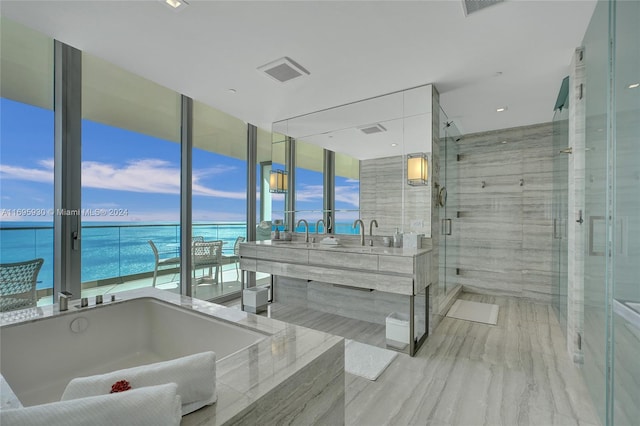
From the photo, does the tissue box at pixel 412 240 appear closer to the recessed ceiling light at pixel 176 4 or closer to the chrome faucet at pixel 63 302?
the recessed ceiling light at pixel 176 4

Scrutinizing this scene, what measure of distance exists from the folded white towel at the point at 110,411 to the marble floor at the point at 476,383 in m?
1.25

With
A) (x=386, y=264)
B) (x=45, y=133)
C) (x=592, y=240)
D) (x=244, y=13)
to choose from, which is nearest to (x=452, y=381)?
(x=386, y=264)

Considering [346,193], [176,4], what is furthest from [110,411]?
[346,193]

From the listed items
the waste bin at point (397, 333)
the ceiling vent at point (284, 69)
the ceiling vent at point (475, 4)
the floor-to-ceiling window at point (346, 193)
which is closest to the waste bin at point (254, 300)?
the floor-to-ceiling window at point (346, 193)

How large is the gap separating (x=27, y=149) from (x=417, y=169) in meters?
3.49

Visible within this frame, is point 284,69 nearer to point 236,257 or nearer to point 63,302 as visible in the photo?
point 63,302

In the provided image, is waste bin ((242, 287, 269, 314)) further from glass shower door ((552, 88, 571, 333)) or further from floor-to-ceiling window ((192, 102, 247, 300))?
glass shower door ((552, 88, 571, 333))

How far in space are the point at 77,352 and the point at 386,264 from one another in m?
2.36

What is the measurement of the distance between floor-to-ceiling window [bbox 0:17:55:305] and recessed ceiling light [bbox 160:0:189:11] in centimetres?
141

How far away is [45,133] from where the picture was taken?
2.46 metres

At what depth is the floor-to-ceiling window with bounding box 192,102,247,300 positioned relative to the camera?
375cm

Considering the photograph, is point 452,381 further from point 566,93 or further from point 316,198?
point 566,93

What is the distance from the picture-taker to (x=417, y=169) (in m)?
3.04

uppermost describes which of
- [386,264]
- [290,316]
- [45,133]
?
[45,133]
